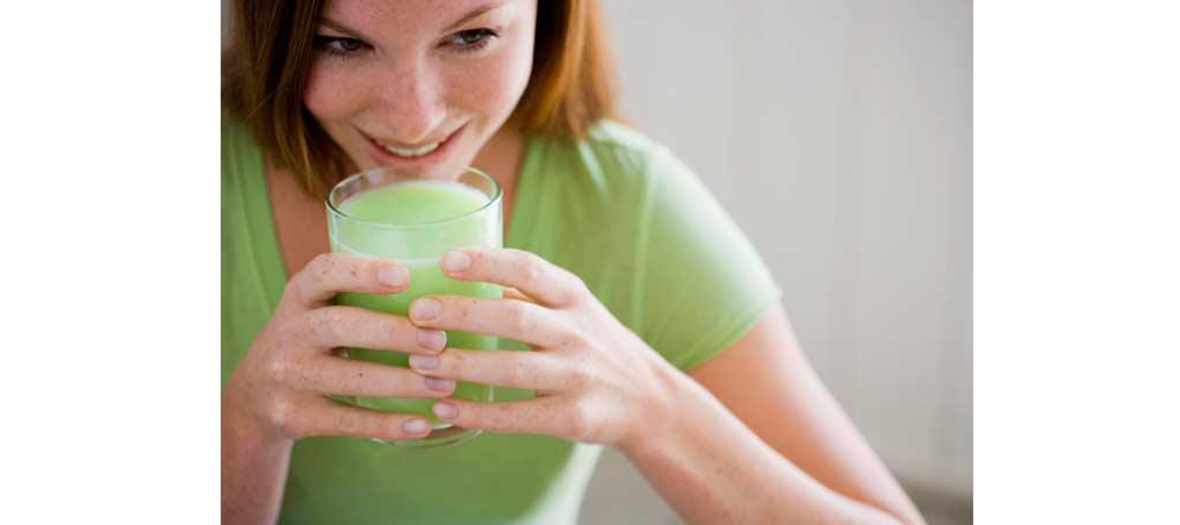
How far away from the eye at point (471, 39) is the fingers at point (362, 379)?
282 millimetres

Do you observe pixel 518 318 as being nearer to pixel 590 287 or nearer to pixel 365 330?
pixel 365 330

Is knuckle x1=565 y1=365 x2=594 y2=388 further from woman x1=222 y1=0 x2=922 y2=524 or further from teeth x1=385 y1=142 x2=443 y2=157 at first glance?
teeth x1=385 y1=142 x2=443 y2=157

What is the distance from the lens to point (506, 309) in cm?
102

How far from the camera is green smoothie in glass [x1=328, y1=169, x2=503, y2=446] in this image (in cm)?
102

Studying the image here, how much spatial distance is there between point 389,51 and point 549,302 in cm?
25

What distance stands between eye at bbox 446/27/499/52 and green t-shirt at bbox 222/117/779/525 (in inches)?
6.8

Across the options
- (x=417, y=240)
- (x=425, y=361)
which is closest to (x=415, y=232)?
(x=417, y=240)

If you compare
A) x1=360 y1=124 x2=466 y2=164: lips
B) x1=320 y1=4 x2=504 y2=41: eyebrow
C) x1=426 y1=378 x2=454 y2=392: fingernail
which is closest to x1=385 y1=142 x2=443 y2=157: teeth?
x1=360 y1=124 x2=466 y2=164: lips

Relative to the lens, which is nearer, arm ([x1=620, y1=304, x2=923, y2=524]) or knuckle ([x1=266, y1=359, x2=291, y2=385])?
knuckle ([x1=266, y1=359, x2=291, y2=385])

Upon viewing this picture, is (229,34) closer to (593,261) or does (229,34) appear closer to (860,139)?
(593,261)

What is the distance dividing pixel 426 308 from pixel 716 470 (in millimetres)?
352
